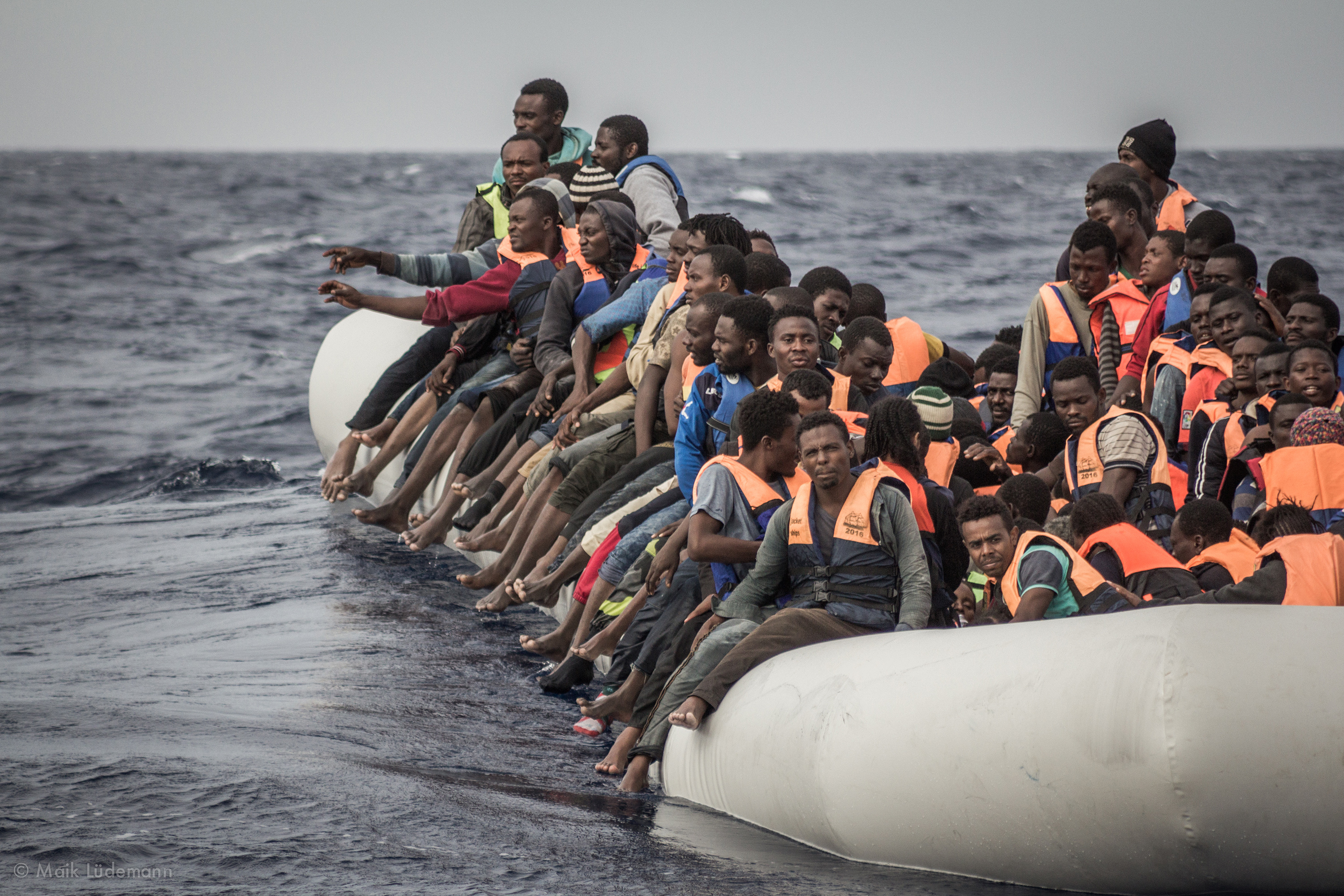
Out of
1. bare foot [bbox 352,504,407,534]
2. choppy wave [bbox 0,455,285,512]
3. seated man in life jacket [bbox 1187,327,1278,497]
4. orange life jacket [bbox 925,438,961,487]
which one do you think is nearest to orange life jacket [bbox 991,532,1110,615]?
orange life jacket [bbox 925,438,961,487]

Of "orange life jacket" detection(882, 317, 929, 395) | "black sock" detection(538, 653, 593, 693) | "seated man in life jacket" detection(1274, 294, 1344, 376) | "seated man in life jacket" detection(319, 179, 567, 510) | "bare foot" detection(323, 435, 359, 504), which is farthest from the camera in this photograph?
"bare foot" detection(323, 435, 359, 504)

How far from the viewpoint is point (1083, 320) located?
712 cm

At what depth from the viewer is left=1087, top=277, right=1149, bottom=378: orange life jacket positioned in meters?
6.96

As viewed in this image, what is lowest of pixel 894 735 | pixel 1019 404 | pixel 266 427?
pixel 266 427

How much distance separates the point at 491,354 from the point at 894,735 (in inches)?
213

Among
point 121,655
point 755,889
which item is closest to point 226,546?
point 121,655

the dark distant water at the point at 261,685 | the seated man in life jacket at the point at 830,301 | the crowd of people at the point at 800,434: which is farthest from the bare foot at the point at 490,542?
the seated man in life jacket at the point at 830,301

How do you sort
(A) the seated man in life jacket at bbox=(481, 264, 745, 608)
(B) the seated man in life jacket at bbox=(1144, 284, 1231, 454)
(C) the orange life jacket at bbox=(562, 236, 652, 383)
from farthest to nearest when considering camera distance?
(C) the orange life jacket at bbox=(562, 236, 652, 383), (A) the seated man in life jacket at bbox=(481, 264, 745, 608), (B) the seated man in life jacket at bbox=(1144, 284, 1231, 454)

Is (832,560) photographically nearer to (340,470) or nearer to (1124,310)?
(1124,310)

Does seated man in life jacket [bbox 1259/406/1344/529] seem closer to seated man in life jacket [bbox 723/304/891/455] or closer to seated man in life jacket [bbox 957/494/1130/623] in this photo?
seated man in life jacket [bbox 957/494/1130/623]

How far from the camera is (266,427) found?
658 inches

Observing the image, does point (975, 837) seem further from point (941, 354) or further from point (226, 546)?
point (226, 546)

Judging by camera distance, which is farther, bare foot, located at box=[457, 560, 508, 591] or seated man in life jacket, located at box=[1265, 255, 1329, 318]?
bare foot, located at box=[457, 560, 508, 591]

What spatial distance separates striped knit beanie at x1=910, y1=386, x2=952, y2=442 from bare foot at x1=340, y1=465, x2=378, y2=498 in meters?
4.28
